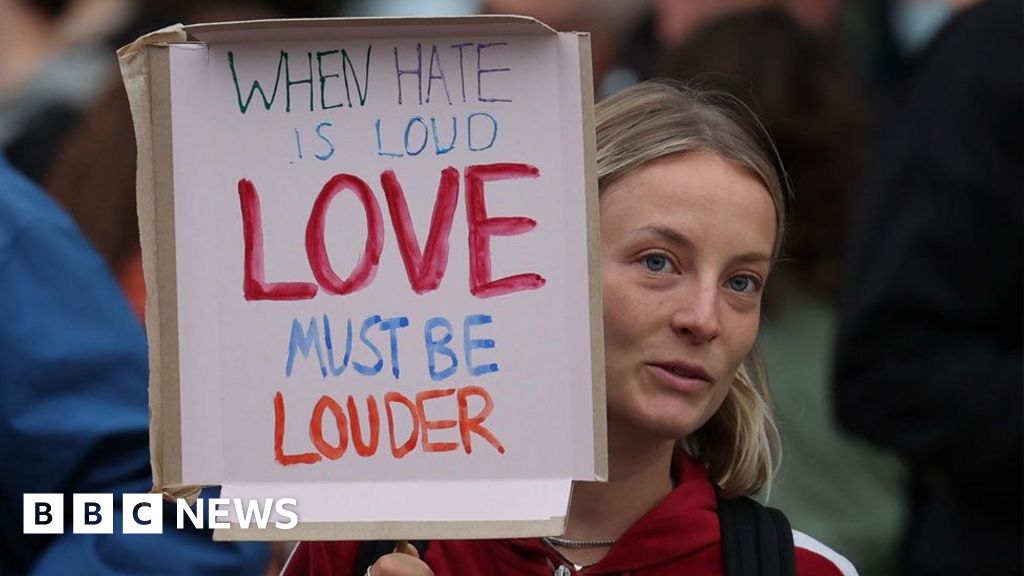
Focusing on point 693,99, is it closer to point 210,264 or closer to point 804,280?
point 210,264

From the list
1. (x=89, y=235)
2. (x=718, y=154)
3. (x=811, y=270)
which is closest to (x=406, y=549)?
(x=718, y=154)

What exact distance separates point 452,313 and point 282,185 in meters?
0.25

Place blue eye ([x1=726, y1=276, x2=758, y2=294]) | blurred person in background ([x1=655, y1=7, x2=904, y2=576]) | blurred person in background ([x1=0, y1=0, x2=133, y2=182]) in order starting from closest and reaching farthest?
1. blue eye ([x1=726, y1=276, x2=758, y2=294])
2. blurred person in background ([x1=655, y1=7, x2=904, y2=576])
3. blurred person in background ([x1=0, y1=0, x2=133, y2=182])

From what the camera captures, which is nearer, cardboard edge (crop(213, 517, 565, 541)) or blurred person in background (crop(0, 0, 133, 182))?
cardboard edge (crop(213, 517, 565, 541))

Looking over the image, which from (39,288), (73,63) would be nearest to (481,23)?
(39,288)

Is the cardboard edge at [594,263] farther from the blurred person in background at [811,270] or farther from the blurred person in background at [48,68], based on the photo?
the blurred person in background at [48,68]

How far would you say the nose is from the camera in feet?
8.20

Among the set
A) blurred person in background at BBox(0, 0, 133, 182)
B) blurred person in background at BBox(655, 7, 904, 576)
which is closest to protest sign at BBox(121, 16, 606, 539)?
blurred person in background at BBox(655, 7, 904, 576)

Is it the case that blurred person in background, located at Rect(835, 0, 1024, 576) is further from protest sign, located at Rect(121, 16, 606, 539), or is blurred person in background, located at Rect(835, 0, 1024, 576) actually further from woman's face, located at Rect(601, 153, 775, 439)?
protest sign, located at Rect(121, 16, 606, 539)

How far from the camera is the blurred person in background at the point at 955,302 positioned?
383 cm

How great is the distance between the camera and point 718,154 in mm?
2633

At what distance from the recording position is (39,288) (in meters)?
2.86

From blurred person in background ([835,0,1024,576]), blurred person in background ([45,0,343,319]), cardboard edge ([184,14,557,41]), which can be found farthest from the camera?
blurred person in background ([45,0,343,319])

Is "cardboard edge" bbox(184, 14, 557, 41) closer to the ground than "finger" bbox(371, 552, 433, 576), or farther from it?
farther from it
